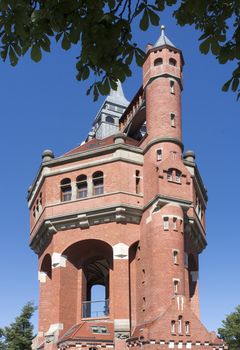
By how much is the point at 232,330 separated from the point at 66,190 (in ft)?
91.9

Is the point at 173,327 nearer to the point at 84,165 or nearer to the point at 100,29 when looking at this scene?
the point at 84,165

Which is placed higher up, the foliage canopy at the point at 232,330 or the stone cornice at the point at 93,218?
the stone cornice at the point at 93,218

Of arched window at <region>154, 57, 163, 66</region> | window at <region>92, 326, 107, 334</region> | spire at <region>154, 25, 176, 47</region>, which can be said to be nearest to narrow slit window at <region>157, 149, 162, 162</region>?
arched window at <region>154, 57, 163, 66</region>

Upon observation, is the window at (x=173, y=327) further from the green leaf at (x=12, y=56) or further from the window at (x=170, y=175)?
the green leaf at (x=12, y=56)

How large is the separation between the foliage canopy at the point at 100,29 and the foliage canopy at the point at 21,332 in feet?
125

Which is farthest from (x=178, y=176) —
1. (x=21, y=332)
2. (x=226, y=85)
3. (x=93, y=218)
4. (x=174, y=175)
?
(x=226, y=85)

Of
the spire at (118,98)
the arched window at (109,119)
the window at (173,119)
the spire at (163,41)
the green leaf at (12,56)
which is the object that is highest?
the spire at (118,98)

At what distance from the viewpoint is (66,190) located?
38.8 metres

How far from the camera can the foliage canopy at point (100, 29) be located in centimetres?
718

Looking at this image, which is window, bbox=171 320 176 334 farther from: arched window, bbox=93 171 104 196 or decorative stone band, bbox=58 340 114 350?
arched window, bbox=93 171 104 196

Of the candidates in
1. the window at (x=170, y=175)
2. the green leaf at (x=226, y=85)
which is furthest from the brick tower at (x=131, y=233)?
the green leaf at (x=226, y=85)

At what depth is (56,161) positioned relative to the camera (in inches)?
1535

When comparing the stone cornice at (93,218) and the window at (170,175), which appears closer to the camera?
the window at (170,175)

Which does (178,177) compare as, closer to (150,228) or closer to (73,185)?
(150,228)
